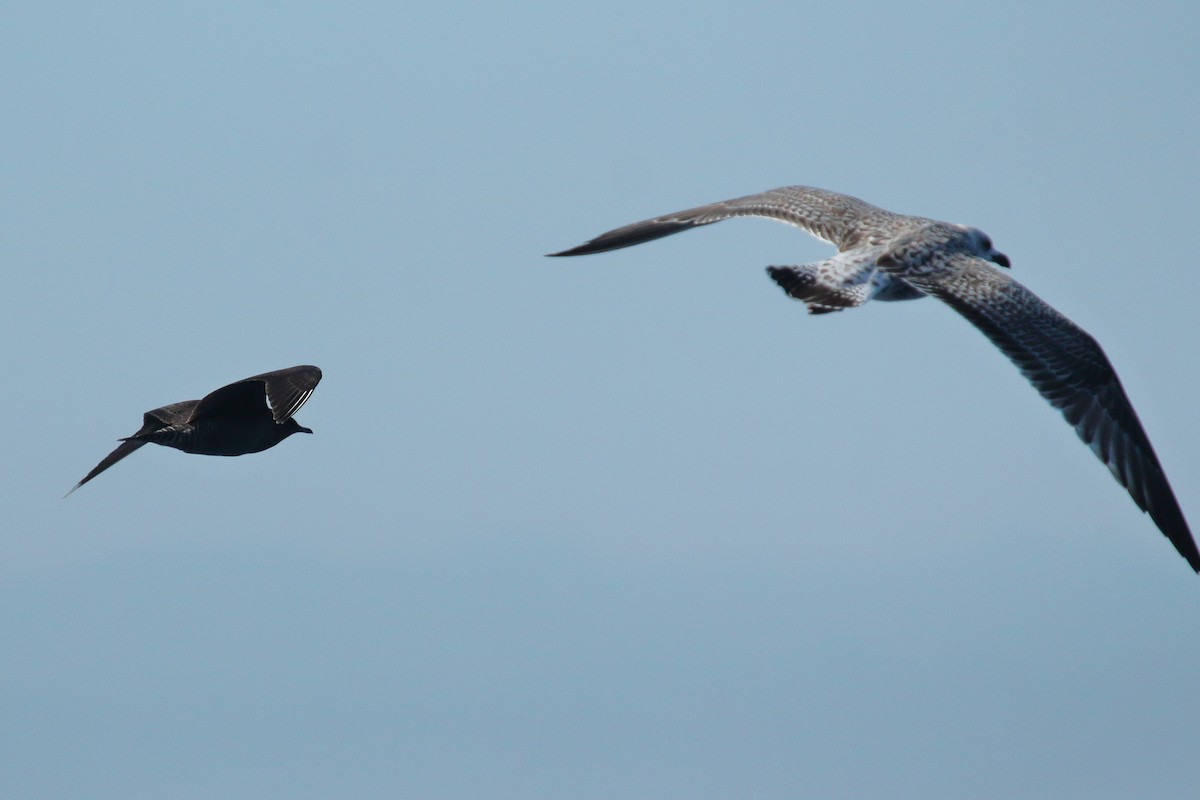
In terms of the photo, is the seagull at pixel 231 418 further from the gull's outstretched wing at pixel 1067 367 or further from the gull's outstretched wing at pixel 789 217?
the gull's outstretched wing at pixel 1067 367

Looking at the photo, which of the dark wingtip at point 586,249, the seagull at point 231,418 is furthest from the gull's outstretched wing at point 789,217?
the seagull at point 231,418

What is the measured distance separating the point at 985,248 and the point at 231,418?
1020cm

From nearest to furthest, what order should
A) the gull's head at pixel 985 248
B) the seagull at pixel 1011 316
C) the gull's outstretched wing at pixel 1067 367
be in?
the seagull at pixel 1011 316 < the gull's outstretched wing at pixel 1067 367 < the gull's head at pixel 985 248

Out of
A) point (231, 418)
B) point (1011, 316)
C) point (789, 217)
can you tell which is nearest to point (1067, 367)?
point (1011, 316)

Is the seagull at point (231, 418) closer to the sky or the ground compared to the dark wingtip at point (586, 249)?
closer to the ground

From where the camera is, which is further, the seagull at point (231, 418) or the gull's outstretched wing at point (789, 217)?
the gull's outstretched wing at point (789, 217)

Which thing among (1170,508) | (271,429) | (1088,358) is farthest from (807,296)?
(271,429)

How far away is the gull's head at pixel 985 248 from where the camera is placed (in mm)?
21766

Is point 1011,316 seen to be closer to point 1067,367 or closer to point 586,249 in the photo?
point 1067,367

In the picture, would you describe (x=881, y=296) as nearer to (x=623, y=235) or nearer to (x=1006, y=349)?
(x=1006, y=349)

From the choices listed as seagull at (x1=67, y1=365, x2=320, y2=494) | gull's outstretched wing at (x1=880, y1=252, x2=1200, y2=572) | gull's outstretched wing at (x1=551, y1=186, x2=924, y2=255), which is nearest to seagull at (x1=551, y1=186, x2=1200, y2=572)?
gull's outstretched wing at (x1=880, y1=252, x2=1200, y2=572)

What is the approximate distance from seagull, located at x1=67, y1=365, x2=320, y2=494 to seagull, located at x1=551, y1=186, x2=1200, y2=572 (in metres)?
5.90

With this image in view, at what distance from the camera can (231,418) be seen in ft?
67.2

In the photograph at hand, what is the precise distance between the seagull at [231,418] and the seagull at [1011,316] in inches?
232
